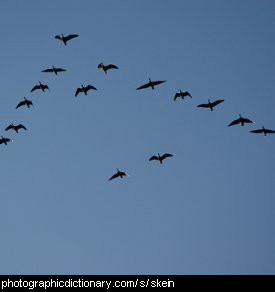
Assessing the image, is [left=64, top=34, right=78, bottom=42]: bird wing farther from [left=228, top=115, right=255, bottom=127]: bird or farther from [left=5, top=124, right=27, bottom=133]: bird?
[left=228, top=115, right=255, bottom=127]: bird

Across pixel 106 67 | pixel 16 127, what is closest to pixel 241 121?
pixel 106 67

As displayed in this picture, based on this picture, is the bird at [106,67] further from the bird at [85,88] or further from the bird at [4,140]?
the bird at [4,140]

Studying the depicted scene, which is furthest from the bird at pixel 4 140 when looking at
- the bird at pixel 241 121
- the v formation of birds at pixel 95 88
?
the bird at pixel 241 121

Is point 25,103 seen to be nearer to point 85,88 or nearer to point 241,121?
point 85,88

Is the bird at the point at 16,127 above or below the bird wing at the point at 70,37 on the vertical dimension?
below

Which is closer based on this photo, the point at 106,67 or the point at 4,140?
the point at 106,67

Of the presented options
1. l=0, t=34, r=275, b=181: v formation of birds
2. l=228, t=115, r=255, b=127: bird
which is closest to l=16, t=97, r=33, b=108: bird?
l=0, t=34, r=275, b=181: v formation of birds

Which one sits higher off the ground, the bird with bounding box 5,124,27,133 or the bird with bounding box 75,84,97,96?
the bird with bounding box 75,84,97,96
